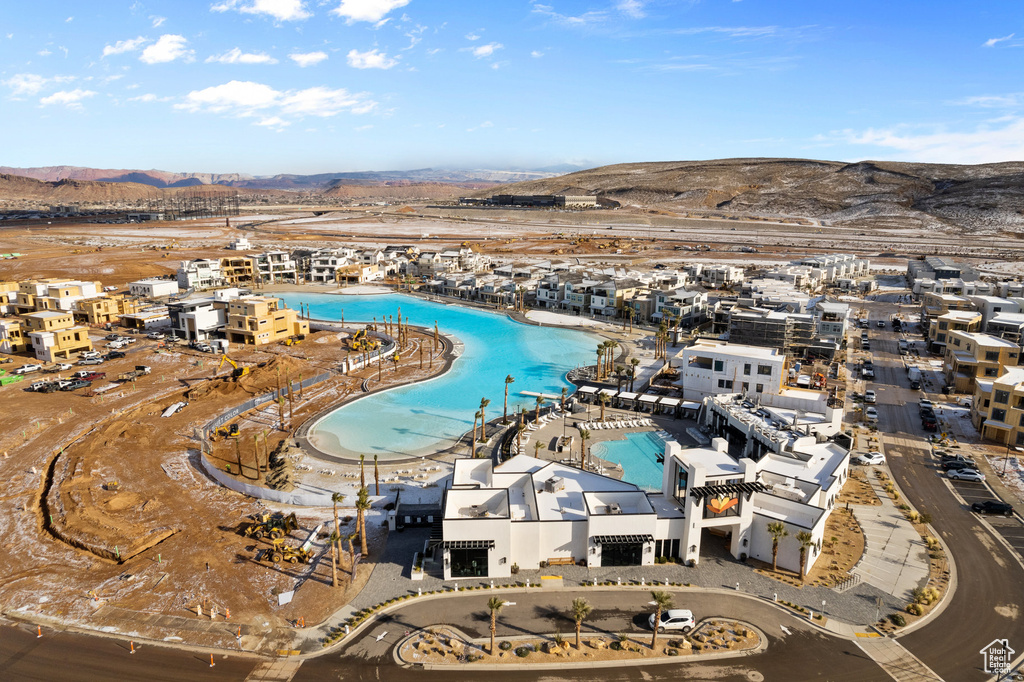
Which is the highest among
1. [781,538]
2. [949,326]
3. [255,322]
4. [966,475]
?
[949,326]

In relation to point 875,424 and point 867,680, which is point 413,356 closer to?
point 875,424

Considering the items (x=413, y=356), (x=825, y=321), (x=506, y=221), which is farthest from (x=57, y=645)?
(x=506, y=221)

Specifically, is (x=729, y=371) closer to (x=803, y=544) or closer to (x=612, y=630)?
(x=803, y=544)

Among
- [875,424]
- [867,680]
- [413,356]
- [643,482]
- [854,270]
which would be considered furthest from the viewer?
[854,270]

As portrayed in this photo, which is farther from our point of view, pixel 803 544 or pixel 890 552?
pixel 890 552

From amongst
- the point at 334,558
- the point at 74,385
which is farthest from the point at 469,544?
the point at 74,385

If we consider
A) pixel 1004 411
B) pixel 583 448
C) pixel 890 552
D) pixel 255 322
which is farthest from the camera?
pixel 255 322

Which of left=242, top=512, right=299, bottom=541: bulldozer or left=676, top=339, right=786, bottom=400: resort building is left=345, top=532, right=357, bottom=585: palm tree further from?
left=676, top=339, right=786, bottom=400: resort building
